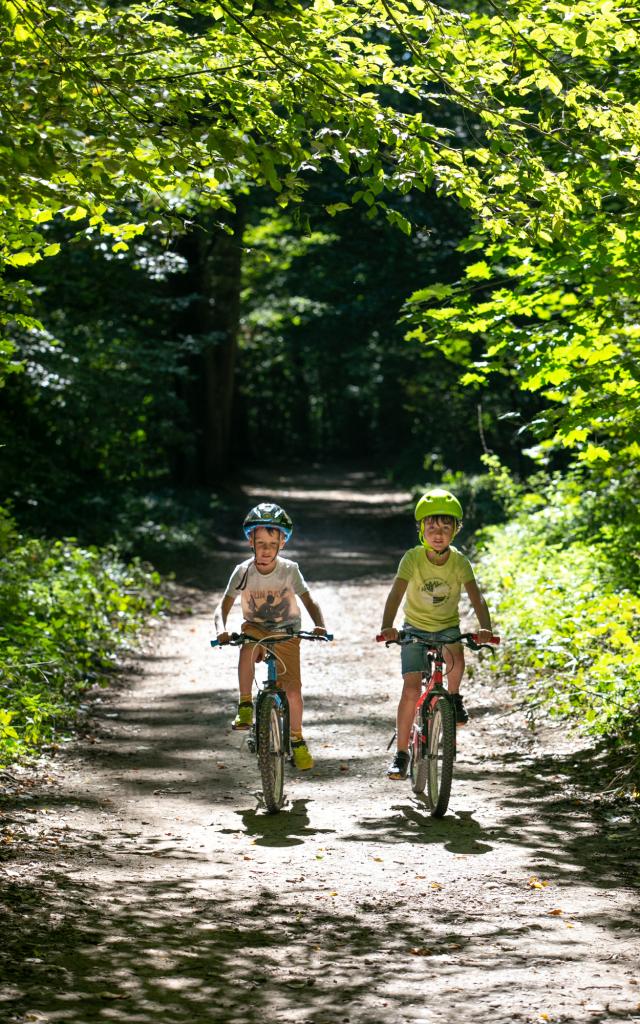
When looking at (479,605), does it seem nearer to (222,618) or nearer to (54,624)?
(222,618)

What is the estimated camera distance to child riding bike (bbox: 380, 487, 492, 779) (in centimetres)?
769

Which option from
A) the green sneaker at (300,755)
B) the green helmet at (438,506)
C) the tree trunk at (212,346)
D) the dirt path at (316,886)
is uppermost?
the tree trunk at (212,346)

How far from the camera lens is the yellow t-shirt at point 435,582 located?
780 cm

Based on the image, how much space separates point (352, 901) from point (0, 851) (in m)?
2.11

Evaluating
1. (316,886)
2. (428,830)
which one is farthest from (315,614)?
(316,886)

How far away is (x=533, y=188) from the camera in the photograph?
755cm

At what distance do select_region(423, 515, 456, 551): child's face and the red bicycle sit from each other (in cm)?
60

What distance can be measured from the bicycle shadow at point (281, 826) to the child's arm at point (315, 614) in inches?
47.1

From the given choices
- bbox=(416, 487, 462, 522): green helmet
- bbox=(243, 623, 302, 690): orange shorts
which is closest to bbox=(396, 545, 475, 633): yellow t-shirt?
bbox=(416, 487, 462, 522): green helmet

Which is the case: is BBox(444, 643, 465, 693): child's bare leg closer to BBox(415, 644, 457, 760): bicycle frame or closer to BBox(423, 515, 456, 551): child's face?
BBox(415, 644, 457, 760): bicycle frame

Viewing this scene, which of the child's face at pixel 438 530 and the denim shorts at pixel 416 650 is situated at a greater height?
the child's face at pixel 438 530

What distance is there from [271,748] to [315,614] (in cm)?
92

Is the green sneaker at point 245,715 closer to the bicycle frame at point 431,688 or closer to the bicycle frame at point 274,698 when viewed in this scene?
the bicycle frame at point 274,698

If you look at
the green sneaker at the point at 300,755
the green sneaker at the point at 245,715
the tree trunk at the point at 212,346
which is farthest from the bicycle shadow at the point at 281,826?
the tree trunk at the point at 212,346
